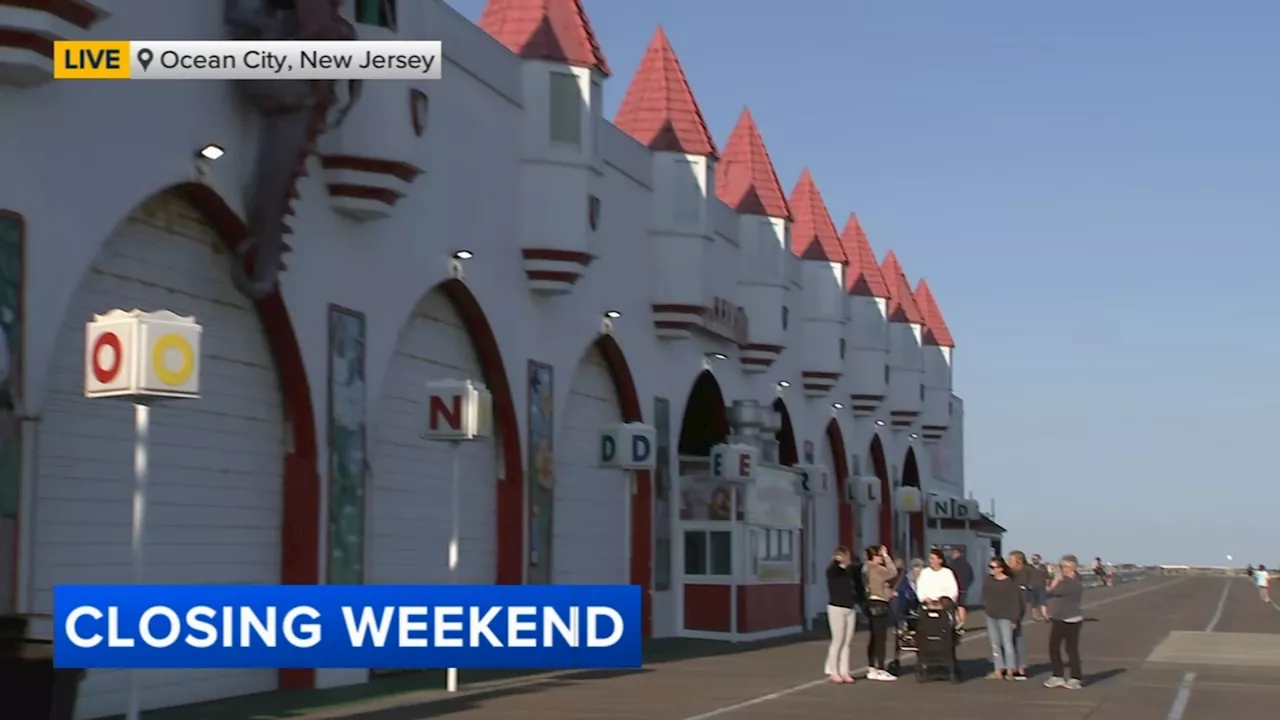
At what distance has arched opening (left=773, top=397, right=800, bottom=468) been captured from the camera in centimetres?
4766

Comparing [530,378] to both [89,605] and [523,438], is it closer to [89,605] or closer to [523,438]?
[523,438]

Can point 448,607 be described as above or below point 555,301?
below

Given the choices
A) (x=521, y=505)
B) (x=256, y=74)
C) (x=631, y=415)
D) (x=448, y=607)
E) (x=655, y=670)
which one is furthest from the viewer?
(x=631, y=415)

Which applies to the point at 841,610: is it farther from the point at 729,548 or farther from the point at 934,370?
the point at 934,370

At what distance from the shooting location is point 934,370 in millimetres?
68438

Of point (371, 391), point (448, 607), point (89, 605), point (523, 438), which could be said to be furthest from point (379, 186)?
point (448, 607)

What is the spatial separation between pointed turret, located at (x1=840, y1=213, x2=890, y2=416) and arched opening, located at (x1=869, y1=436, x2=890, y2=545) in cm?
330

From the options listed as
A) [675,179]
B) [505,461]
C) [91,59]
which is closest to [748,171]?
[675,179]

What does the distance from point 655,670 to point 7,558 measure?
41.1 feet

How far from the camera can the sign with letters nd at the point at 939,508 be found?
209 ft

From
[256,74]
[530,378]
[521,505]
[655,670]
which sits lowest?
[655,670]

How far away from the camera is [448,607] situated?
41.1 ft

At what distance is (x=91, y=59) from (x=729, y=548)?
21440 mm

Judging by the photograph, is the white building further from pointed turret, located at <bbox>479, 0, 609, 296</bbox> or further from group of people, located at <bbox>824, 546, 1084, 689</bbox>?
group of people, located at <bbox>824, 546, 1084, 689</bbox>
